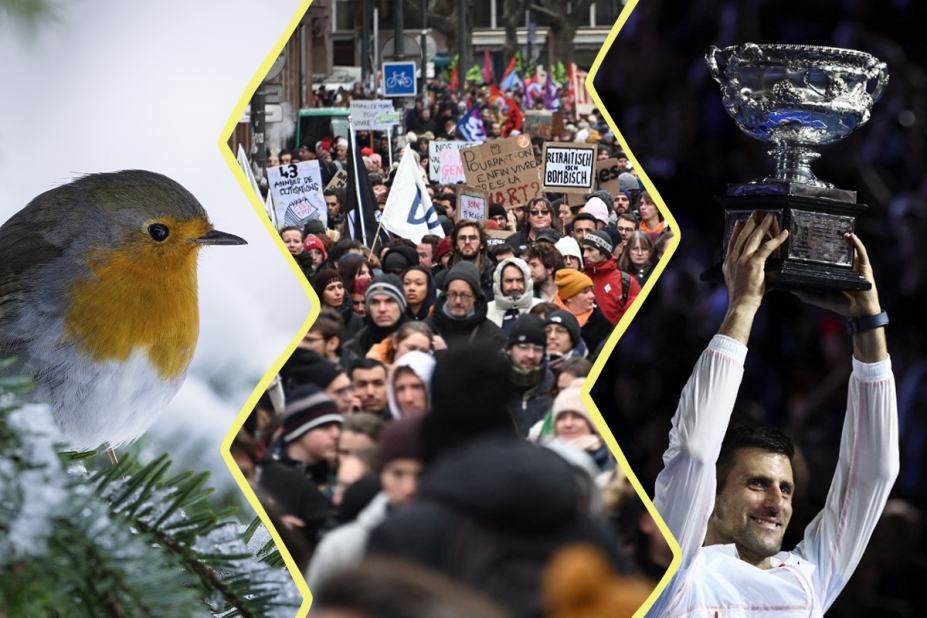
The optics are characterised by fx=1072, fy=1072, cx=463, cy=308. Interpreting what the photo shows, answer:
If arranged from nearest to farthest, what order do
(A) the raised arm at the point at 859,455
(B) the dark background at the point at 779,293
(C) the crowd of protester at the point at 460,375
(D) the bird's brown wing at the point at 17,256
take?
(D) the bird's brown wing at the point at 17,256 < (C) the crowd of protester at the point at 460,375 < (A) the raised arm at the point at 859,455 < (B) the dark background at the point at 779,293

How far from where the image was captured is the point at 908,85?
6.55 ft

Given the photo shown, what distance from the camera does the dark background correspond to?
1.81m

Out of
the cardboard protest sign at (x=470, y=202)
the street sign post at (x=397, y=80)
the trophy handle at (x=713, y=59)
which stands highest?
the trophy handle at (x=713, y=59)

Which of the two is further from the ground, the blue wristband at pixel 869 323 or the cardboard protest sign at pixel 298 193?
the cardboard protest sign at pixel 298 193

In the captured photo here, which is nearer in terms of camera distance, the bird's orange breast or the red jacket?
the bird's orange breast

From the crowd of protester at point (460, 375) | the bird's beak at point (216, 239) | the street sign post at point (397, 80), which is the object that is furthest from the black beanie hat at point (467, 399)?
the bird's beak at point (216, 239)

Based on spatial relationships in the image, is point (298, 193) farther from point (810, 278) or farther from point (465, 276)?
point (810, 278)

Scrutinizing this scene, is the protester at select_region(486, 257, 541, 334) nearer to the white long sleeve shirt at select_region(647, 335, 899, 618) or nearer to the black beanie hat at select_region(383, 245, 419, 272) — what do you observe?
the black beanie hat at select_region(383, 245, 419, 272)

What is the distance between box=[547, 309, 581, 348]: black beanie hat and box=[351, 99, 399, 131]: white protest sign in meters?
0.35

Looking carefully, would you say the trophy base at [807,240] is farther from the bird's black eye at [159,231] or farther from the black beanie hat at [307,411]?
the bird's black eye at [159,231]

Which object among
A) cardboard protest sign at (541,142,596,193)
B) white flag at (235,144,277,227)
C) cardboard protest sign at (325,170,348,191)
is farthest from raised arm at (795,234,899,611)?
white flag at (235,144,277,227)

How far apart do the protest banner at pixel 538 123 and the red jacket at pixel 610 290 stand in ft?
0.67

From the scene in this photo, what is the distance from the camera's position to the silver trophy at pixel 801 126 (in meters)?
1.50

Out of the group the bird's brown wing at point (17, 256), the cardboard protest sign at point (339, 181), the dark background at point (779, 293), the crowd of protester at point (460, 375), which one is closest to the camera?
the bird's brown wing at point (17, 256)
